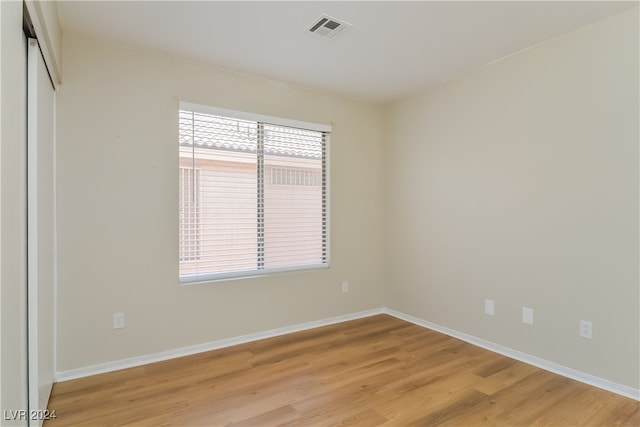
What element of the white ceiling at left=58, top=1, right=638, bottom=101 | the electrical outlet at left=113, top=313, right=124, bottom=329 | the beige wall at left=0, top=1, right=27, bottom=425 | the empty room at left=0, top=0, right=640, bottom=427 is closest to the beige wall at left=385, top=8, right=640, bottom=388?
the empty room at left=0, top=0, right=640, bottom=427

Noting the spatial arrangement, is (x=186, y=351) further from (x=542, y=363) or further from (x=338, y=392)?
(x=542, y=363)

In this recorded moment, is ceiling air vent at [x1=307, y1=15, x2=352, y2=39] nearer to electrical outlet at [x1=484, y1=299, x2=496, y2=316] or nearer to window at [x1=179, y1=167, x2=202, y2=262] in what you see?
window at [x1=179, y1=167, x2=202, y2=262]

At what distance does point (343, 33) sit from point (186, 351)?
2934mm

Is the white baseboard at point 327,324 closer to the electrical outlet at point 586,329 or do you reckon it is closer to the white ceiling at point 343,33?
the electrical outlet at point 586,329

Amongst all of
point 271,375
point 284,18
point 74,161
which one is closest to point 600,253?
point 271,375

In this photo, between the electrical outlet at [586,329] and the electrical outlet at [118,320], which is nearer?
the electrical outlet at [586,329]

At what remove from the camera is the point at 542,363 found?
2770 mm

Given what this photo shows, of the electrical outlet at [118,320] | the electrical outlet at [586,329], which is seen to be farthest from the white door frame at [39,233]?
the electrical outlet at [586,329]

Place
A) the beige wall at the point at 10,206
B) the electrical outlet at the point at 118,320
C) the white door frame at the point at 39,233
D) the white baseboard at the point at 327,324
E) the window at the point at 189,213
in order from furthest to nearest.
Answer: the window at the point at 189,213
the electrical outlet at the point at 118,320
the white baseboard at the point at 327,324
the white door frame at the point at 39,233
the beige wall at the point at 10,206

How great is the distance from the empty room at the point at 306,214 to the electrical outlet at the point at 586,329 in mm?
13

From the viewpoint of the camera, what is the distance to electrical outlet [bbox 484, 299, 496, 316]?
10.3 feet

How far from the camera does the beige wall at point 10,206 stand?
1.18 m

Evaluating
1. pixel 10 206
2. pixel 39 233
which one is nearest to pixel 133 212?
pixel 39 233

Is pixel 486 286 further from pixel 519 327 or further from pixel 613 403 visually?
pixel 613 403
